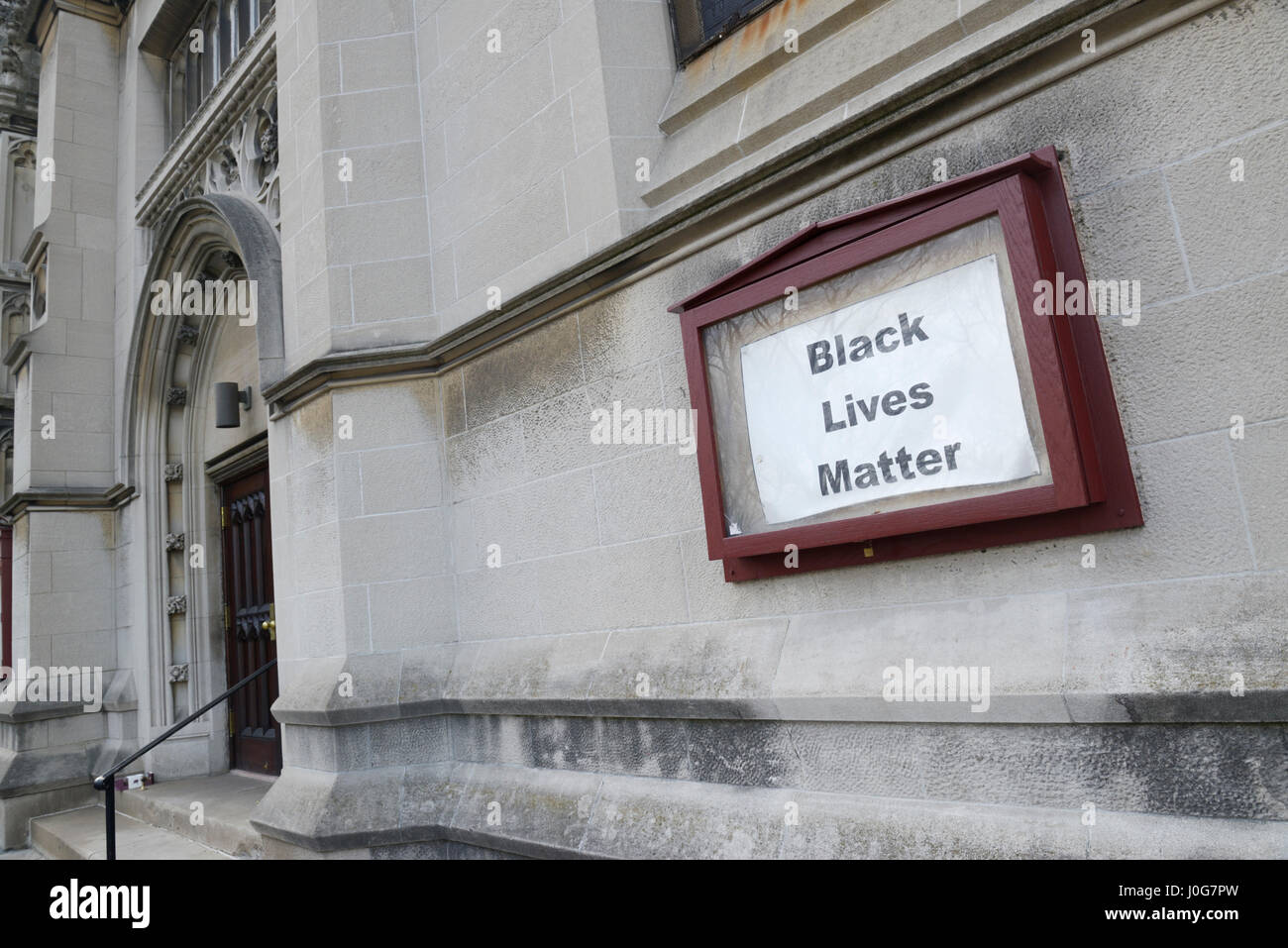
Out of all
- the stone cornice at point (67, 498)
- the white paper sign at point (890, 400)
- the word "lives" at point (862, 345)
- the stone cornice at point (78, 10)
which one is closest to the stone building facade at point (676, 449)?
the white paper sign at point (890, 400)

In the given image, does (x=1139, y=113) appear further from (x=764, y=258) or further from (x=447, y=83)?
(x=447, y=83)

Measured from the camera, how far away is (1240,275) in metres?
2.12

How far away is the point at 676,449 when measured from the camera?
3.30 meters

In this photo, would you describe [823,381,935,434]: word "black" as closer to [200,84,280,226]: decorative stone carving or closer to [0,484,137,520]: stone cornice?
[200,84,280,226]: decorative stone carving

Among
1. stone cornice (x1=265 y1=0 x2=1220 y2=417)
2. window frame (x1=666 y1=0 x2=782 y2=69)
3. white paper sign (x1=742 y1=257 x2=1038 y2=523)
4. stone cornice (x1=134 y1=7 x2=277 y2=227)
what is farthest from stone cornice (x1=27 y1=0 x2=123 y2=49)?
white paper sign (x1=742 y1=257 x2=1038 y2=523)

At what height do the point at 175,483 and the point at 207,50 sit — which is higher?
the point at 207,50

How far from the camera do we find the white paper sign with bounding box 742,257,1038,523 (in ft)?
7.89

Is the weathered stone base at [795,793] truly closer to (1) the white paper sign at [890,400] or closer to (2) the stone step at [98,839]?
(1) the white paper sign at [890,400]

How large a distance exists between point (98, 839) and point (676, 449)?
551 centimetres

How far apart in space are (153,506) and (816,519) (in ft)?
22.3

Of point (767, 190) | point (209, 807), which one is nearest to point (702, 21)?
point (767, 190)

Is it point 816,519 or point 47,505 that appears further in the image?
point 47,505

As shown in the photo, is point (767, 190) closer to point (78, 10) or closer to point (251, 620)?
point (251, 620)
